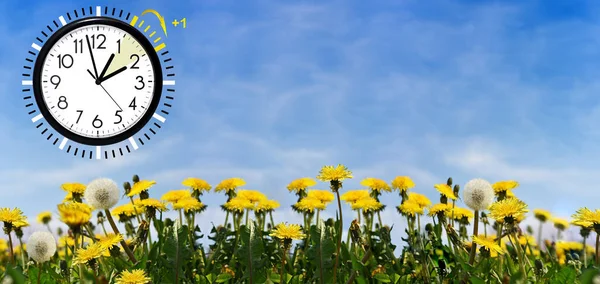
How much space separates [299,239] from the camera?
11.2 ft

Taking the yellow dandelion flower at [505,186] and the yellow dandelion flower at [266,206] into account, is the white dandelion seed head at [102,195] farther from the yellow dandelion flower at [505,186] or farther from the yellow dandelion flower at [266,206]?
the yellow dandelion flower at [505,186]

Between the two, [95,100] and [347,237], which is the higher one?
[95,100]

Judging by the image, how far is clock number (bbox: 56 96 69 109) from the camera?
6176mm

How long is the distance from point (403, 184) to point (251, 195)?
3.78 ft

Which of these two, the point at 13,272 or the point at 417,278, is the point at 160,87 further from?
the point at 13,272

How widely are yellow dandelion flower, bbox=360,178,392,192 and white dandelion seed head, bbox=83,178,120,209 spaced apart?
5.56ft

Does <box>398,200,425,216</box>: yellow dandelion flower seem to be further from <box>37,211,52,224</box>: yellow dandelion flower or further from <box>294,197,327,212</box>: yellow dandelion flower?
<box>37,211,52,224</box>: yellow dandelion flower

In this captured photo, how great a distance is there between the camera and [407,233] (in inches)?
169

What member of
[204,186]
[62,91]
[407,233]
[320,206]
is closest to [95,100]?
[62,91]

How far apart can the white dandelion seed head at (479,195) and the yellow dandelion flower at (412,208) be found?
38 centimetres

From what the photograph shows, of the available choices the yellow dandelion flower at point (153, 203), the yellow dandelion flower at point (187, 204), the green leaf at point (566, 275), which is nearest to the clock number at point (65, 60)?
the yellow dandelion flower at point (187, 204)

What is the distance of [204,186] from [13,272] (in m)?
1.89

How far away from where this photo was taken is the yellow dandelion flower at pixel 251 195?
4402 mm

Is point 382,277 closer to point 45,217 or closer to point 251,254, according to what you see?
point 251,254
